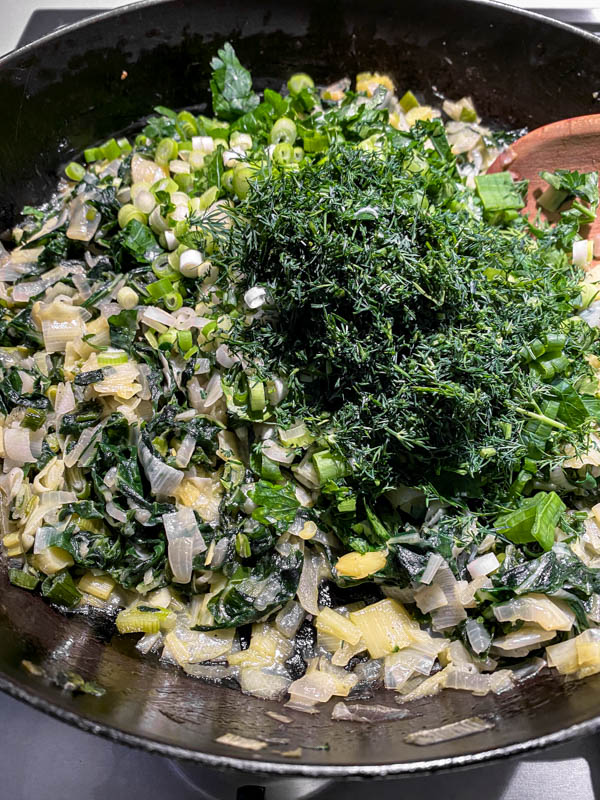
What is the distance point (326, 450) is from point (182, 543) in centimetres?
46

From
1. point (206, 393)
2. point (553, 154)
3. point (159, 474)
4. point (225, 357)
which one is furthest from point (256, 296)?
point (553, 154)

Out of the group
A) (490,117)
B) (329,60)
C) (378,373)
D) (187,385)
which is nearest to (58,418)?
(187,385)

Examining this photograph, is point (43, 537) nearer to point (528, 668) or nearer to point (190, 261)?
point (190, 261)

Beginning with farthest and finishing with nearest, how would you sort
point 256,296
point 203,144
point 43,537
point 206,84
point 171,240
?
point 206,84 < point 203,144 < point 171,240 < point 256,296 < point 43,537

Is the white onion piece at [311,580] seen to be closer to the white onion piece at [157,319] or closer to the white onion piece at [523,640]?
the white onion piece at [523,640]

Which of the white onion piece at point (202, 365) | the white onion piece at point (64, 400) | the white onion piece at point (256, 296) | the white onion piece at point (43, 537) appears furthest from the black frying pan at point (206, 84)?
the white onion piece at point (256, 296)

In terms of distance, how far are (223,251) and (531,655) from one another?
141cm

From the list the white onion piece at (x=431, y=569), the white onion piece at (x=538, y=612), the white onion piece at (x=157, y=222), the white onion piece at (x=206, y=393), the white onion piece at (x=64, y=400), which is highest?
the white onion piece at (x=157, y=222)

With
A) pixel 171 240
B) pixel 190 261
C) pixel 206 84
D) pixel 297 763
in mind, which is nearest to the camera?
pixel 297 763

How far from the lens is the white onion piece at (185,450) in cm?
163

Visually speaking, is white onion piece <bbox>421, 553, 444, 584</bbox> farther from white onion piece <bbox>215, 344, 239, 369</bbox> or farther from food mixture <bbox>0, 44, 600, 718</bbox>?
white onion piece <bbox>215, 344, 239, 369</bbox>

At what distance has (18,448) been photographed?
1.71 metres

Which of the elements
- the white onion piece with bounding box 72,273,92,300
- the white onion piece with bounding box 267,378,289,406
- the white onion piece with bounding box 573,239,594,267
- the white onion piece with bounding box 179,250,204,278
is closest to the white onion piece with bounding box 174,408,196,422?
the white onion piece with bounding box 267,378,289,406

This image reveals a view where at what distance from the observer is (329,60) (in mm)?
2424
